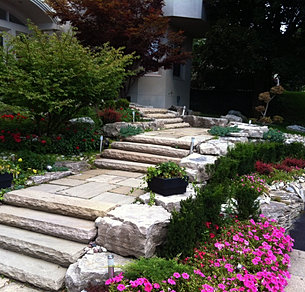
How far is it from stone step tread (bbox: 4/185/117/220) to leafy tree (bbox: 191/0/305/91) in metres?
9.22

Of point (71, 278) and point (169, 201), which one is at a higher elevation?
point (169, 201)

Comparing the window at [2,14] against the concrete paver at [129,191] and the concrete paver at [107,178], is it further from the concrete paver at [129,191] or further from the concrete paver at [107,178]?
the concrete paver at [129,191]

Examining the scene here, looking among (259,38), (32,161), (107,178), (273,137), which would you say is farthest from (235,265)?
(259,38)

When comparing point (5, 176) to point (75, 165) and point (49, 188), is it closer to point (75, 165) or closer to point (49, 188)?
point (49, 188)

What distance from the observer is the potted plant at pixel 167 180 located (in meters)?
3.74

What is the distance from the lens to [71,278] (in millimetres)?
2691

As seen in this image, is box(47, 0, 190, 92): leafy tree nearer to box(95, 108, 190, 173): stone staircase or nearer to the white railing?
the white railing

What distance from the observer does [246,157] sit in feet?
18.0

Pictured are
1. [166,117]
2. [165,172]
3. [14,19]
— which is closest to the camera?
[165,172]

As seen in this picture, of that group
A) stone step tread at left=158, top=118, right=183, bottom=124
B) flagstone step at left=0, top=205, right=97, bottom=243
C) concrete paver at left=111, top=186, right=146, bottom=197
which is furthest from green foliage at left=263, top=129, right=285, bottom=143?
flagstone step at left=0, top=205, right=97, bottom=243

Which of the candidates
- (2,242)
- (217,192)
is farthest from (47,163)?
(217,192)

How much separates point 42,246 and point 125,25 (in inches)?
301

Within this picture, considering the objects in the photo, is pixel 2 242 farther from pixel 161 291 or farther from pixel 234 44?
pixel 234 44

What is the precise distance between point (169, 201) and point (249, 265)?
41.9 inches
